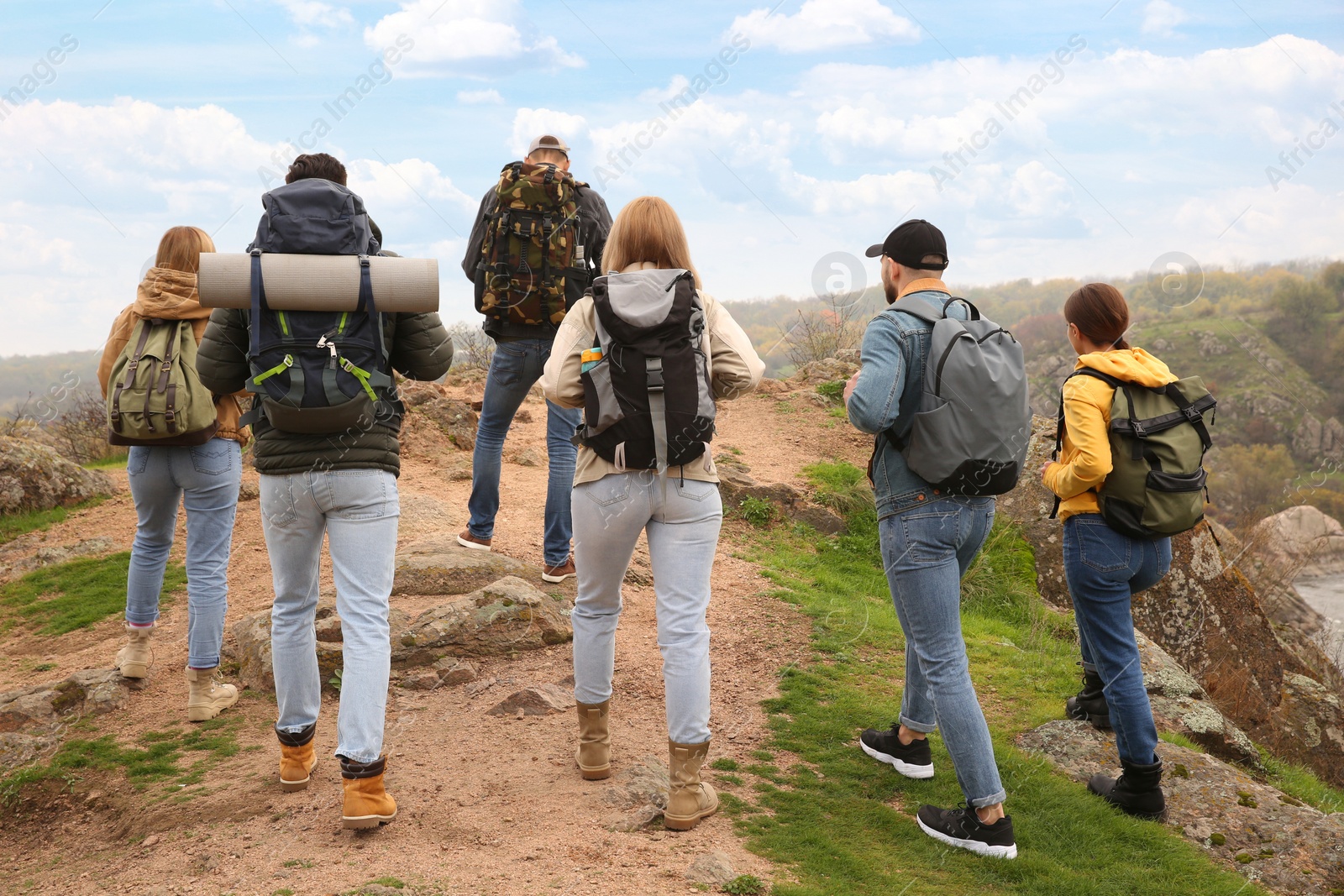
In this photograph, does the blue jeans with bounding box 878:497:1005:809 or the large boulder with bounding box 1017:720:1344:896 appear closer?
the blue jeans with bounding box 878:497:1005:809

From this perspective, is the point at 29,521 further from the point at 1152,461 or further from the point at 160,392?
the point at 1152,461

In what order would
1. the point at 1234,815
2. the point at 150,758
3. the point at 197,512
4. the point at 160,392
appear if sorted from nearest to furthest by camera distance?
the point at 1234,815 < the point at 160,392 < the point at 150,758 < the point at 197,512

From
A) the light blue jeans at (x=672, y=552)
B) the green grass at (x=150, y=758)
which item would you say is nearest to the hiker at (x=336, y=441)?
the light blue jeans at (x=672, y=552)

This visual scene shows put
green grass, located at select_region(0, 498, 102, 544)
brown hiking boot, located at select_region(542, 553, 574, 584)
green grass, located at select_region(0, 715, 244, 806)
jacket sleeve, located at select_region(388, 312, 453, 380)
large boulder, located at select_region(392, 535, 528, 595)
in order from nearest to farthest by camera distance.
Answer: jacket sleeve, located at select_region(388, 312, 453, 380)
green grass, located at select_region(0, 715, 244, 806)
large boulder, located at select_region(392, 535, 528, 595)
brown hiking boot, located at select_region(542, 553, 574, 584)
green grass, located at select_region(0, 498, 102, 544)

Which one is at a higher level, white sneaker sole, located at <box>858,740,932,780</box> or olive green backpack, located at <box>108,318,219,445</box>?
olive green backpack, located at <box>108,318,219,445</box>

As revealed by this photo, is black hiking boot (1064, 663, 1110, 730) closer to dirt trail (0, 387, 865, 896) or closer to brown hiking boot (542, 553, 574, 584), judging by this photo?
dirt trail (0, 387, 865, 896)

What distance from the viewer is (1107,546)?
143 inches

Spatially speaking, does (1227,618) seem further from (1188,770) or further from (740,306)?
(740,306)

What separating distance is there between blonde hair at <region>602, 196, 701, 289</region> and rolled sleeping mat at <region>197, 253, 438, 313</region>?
0.65m

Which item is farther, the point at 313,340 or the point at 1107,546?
the point at 1107,546

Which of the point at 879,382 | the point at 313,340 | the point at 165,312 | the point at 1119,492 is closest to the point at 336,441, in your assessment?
the point at 313,340

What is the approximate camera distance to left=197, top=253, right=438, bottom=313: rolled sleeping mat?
3068 millimetres

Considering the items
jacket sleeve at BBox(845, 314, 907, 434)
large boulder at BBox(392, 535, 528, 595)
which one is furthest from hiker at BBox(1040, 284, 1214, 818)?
large boulder at BBox(392, 535, 528, 595)

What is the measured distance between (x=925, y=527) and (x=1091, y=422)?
3.16 feet
